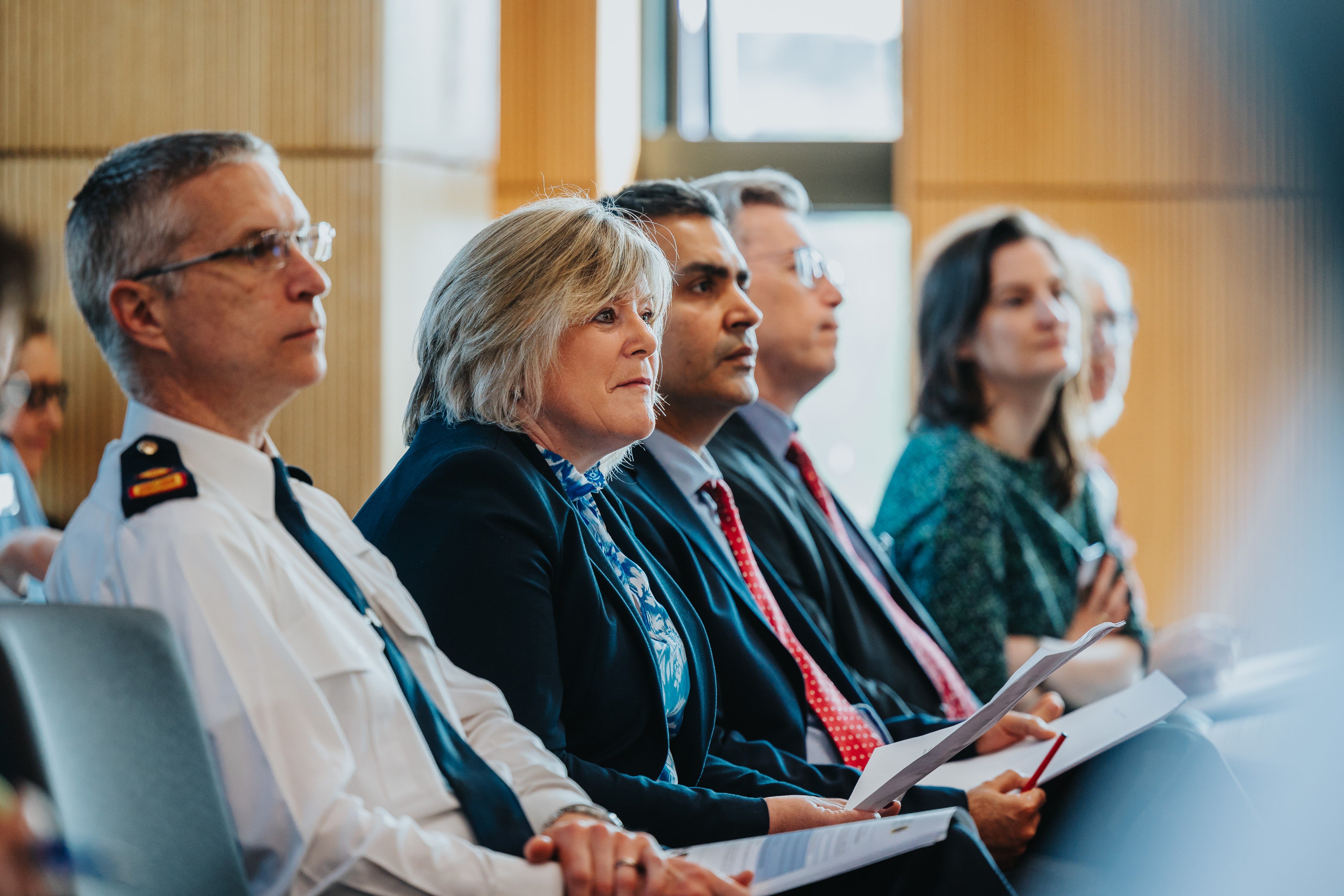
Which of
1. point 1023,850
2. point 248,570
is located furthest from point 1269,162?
point 248,570

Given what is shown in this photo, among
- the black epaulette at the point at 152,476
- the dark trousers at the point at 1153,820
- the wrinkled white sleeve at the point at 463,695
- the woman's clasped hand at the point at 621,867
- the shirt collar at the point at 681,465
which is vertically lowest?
the dark trousers at the point at 1153,820

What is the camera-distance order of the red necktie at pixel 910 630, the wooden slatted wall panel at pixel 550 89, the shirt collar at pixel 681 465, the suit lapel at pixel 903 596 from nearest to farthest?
1. the shirt collar at pixel 681 465
2. the red necktie at pixel 910 630
3. the suit lapel at pixel 903 596
4. the wooden slatted wall panel at pixel 550 89

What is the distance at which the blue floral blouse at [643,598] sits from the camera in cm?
165

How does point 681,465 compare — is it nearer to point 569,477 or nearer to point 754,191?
point 569,477

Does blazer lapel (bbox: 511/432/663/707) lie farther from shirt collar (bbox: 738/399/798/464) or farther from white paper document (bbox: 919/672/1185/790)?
shirt collar (bbox: 738/399/798/464)

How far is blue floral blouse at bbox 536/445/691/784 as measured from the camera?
1.65 meters

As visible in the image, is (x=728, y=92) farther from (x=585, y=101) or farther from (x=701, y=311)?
(x=701, y=311)

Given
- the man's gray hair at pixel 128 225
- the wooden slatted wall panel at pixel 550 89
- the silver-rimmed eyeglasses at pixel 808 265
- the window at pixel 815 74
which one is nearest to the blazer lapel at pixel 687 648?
the man's gray hair at pixel 128 225

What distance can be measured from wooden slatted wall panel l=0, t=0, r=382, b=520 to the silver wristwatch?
2.24m

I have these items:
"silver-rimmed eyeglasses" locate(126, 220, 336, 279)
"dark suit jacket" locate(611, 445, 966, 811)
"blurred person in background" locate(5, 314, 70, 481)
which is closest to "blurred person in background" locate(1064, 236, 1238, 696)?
"dark suit jacket" locate(611, 445, 966, 811)

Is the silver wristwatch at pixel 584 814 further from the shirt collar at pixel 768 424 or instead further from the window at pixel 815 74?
the window at pixel 815 74

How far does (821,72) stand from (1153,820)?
146 inches

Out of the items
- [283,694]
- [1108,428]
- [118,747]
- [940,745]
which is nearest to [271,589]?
[283,694]

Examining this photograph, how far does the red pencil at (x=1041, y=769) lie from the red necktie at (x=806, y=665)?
28cm
